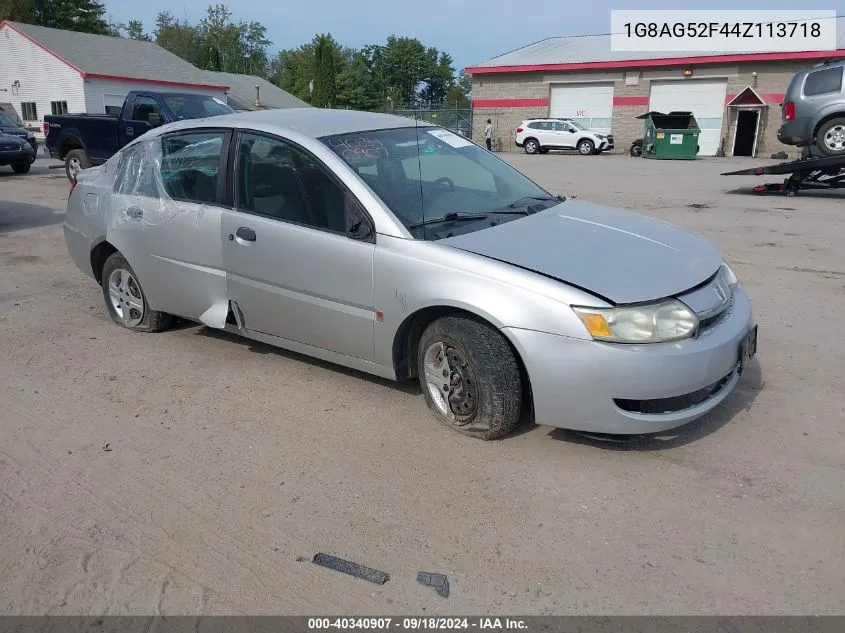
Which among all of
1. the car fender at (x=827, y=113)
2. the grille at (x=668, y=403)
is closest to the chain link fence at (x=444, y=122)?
the grille at (x=668, y=403)

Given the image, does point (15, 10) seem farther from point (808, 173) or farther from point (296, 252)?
point (296, 252)

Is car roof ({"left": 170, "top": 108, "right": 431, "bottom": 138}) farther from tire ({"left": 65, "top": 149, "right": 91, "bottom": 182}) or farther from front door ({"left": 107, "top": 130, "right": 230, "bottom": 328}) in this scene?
tire ({"left": 65, "top": 149, "right": 91, "bottom": 182})

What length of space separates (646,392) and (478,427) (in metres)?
0.89

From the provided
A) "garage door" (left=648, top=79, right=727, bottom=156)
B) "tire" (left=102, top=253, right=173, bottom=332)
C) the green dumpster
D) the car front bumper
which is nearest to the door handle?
"tire" (left=102, top=253, right=173, bottom=332)

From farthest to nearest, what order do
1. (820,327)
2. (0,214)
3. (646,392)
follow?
(0,214), (820,327), (646,392)

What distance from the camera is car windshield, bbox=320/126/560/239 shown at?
13.3ft

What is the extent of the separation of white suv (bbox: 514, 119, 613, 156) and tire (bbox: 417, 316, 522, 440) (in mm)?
29594

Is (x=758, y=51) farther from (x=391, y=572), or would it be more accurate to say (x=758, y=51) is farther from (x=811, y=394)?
(x=391, y=572)

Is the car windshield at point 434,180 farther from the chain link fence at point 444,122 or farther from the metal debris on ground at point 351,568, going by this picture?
the metal debris on ground at point 351,568

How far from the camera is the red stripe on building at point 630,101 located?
109ft

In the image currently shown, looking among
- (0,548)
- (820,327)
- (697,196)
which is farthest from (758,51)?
(0,548)

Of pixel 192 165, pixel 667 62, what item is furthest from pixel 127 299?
pixel 667 62

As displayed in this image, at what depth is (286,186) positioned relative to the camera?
433cm

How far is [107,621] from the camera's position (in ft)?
8.36
